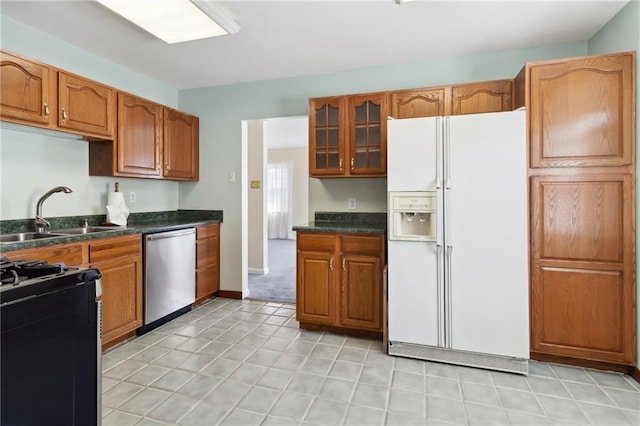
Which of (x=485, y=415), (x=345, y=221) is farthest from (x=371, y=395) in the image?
(x=345, y=221)

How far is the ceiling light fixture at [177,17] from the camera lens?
82.6 inches

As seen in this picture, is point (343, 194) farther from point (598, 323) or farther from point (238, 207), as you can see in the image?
point (598, 323)

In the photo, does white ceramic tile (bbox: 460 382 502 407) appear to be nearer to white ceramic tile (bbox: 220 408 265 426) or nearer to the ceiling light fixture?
white ceramic tile (bbox: 220 408 265 426)

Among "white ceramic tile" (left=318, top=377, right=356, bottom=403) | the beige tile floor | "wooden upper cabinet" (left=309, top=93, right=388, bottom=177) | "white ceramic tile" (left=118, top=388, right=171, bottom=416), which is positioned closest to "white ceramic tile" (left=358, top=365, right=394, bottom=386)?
the beige tile floor

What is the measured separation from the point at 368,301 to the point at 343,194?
1174 mm

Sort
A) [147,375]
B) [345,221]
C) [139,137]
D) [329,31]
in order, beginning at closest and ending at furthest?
[147,375] → [329,31] → [139,137] → [345,221]

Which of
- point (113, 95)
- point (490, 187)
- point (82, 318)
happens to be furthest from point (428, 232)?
point (113, 95)

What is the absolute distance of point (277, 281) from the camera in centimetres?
485

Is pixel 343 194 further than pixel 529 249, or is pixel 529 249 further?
pixel 343 194

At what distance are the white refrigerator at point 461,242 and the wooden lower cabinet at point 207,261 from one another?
2.10 meters

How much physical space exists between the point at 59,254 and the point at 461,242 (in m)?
2.66

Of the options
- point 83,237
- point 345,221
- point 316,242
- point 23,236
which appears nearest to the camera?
point 83,237

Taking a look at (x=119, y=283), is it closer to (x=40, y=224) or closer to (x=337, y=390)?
(x=40, y=224)

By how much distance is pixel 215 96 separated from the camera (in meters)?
3.99
